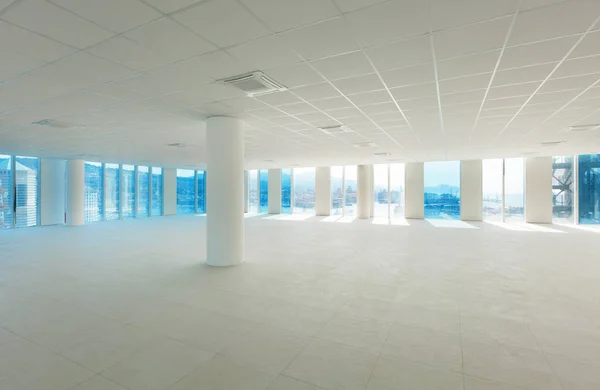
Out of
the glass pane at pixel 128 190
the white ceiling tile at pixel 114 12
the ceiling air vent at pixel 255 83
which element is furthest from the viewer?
the glass pane at pixel 128 190

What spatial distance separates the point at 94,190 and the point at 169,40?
18921 mm

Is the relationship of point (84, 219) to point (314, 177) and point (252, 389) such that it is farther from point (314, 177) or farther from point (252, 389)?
point (252, 389)

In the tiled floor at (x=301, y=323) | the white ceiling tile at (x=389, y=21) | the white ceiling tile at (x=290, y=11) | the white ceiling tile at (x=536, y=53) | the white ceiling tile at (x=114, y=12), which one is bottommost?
the tiled floor at (x=301, y=323)

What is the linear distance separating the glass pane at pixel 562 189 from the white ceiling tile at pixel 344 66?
61.4 feet

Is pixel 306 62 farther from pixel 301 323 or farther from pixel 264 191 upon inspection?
pixel 264 191

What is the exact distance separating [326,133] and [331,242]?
3.82 meters

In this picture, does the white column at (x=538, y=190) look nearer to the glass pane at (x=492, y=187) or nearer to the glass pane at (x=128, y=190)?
the glass pane at (x=492, y=187)

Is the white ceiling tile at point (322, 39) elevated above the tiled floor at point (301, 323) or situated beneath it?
elevated above

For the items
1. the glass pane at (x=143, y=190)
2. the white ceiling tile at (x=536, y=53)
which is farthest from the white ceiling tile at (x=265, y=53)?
the glass pane at (x=143, y=190)

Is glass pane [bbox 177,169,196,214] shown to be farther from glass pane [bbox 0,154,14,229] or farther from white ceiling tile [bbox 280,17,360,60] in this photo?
white ceiling tile [bbox 280,17,360,60]

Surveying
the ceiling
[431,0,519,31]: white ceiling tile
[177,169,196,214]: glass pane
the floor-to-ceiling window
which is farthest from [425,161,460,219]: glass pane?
the floor-to-ceiling window

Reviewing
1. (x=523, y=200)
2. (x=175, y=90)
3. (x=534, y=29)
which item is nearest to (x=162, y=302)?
(x=175, y=90)

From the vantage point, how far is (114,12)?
2877 mm

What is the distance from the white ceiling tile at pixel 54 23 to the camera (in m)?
2.81
